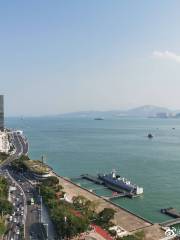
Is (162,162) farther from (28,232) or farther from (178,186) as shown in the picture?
(28,232)

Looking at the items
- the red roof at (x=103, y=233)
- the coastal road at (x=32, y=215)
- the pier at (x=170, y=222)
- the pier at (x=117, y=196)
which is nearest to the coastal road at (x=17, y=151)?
the coastal road at (x=32, y=215)

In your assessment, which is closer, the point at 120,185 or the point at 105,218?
the point at 105,218

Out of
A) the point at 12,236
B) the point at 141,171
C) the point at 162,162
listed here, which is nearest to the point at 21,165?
the point at 141,171

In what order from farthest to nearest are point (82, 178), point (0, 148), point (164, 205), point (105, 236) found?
point (0, 148) → point (82, 178) → point (164, 205) → point (105, 236)

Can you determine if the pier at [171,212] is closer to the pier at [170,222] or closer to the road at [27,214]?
the pier at [170,222]

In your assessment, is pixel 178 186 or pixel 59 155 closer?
pixel 178 186

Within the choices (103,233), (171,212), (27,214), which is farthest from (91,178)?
(103,233)

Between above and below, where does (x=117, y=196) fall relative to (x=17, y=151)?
below

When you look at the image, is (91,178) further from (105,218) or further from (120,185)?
(105,218)

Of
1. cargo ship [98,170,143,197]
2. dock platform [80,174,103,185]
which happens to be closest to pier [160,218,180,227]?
cargo ship [98,170,143,197]
